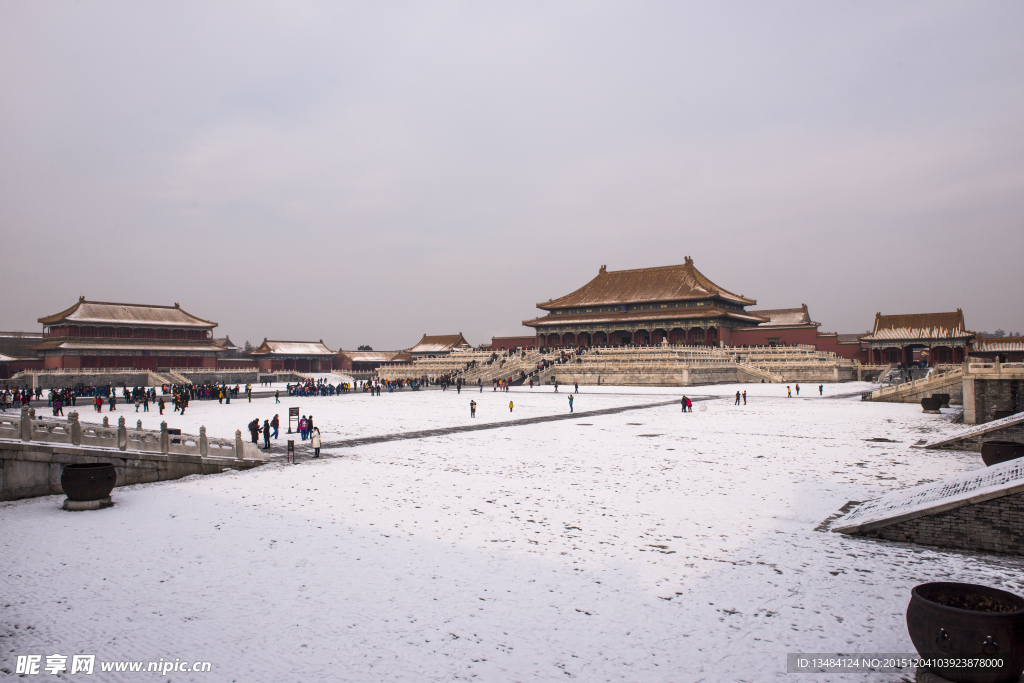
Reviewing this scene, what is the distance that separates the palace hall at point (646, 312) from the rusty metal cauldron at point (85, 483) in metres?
55.8

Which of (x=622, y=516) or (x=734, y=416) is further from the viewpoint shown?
(x=734, y=416)

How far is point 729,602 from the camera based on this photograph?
6.75 metres

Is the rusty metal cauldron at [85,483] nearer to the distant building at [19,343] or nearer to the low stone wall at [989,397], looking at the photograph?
the low stone wall at [989,397]

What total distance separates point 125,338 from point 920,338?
82.2 meters

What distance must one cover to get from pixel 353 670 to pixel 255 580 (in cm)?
292

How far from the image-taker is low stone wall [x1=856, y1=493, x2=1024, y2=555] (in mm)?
7930

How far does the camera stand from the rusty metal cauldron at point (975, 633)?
4.61m

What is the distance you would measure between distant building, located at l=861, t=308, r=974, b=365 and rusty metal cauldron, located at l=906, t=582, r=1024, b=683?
59157 millimetres

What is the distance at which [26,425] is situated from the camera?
43.0 ft

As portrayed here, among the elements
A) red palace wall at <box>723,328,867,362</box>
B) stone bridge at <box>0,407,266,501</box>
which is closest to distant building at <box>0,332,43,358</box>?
stone bridge at <box>0,407,266,501</box>

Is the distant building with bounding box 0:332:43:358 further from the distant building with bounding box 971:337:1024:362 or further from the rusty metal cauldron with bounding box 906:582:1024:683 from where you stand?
the distant building with bounding box 971:337:1024:362

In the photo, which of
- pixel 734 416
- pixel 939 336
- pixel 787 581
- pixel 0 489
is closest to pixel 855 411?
pixel 734 416

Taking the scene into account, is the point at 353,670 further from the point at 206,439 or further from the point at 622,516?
the point at 206,439

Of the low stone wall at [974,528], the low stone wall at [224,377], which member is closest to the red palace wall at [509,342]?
the low stone wall at [224,377]
